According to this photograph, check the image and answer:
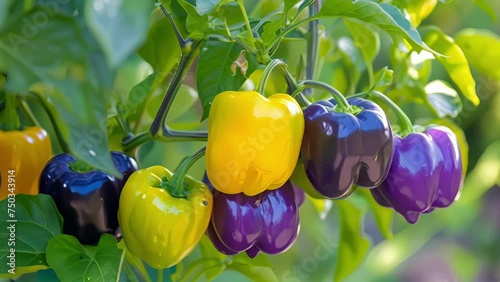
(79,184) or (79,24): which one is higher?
(79,24)

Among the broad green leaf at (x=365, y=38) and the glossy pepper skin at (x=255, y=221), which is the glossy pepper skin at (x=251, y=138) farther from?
the broad green leaf at (x=365, y=38)

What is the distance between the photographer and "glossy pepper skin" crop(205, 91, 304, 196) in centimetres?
50

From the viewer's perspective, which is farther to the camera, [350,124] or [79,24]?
[350,124]

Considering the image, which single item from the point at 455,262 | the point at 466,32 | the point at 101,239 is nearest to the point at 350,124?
the point at 101,239

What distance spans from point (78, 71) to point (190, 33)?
20 centimetres

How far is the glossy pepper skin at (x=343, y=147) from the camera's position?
52cm

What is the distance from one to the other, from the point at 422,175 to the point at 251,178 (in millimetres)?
149

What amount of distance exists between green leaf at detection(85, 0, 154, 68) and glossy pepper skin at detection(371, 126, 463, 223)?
0.34 m

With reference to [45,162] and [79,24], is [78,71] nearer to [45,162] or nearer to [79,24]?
[79,24]

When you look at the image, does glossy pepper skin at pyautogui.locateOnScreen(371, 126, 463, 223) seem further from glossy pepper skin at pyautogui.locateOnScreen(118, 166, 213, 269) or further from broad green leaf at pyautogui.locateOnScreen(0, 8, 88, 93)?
broad green leaf at pyautogui.locateOnScreen(0, 8, 88, 93)

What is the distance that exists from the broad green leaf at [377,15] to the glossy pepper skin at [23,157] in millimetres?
265

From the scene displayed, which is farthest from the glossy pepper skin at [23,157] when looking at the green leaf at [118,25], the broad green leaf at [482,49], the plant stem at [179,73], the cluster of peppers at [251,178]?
the broad green leaf at [482,49]

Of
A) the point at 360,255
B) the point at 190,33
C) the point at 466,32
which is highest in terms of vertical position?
the point at 190,33

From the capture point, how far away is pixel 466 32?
0.76 meters
